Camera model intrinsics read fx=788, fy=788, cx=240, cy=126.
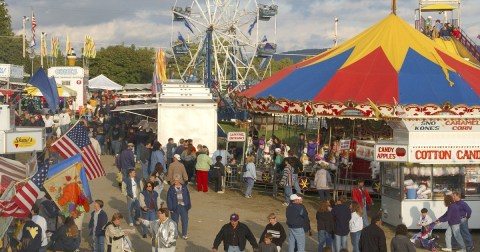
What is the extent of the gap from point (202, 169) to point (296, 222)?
25.5 feet

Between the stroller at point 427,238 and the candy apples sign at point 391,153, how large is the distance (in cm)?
171

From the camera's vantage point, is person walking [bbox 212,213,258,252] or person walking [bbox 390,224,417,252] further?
person walking [bbox 212,213,258,252]

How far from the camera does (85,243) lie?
1465 cm

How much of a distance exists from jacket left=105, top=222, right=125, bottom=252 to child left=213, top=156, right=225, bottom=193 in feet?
28.2

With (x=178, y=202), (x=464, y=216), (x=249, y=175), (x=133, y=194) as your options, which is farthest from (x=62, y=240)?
(x=249, y=175)

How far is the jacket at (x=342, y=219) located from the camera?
13068 mm

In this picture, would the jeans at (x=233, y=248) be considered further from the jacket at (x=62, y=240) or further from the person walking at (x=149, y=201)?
the person walking at (x=149, y=201)

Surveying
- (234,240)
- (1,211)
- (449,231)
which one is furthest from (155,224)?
(449,231)

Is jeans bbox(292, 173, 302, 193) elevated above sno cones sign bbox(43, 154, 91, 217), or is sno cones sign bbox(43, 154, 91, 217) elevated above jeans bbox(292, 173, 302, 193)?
sno cones sign bbox(43, 154, 91, 217)

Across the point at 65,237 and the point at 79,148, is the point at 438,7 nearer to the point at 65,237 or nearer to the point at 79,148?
the point at 79,148

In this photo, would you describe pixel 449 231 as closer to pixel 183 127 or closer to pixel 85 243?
pixel 85 243

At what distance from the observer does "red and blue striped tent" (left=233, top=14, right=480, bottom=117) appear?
2083 centimetres

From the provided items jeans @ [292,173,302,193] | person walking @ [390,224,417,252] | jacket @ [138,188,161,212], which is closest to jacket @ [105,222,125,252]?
jacket @ [138,188,161,212]

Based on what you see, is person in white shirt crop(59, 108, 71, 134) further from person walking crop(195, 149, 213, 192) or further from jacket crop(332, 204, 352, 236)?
jacket crop(332, 204, 352, 236)
